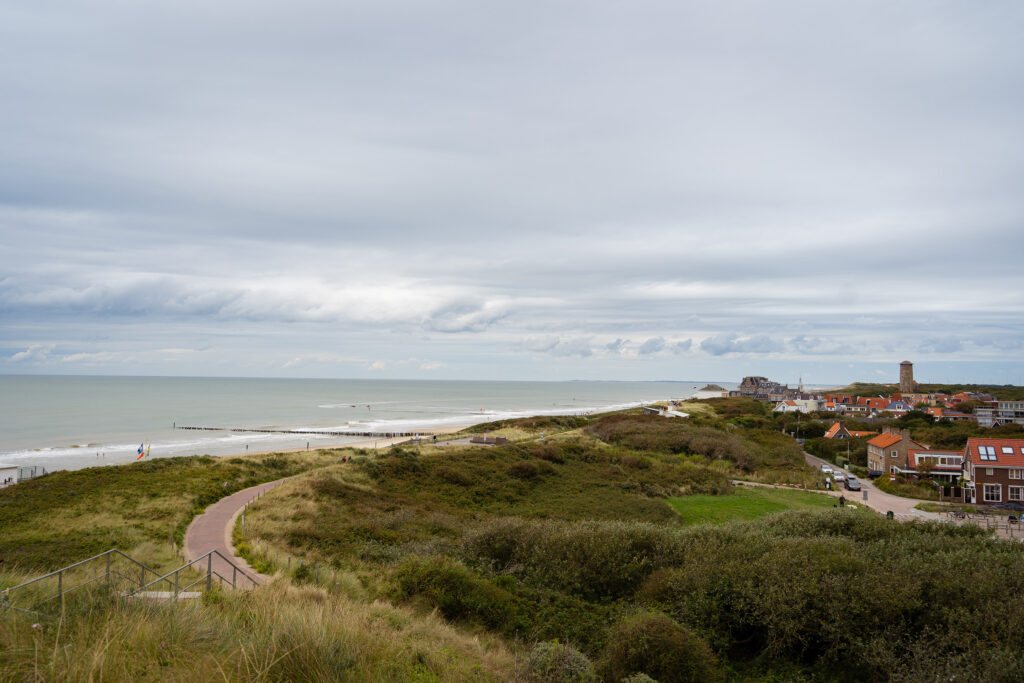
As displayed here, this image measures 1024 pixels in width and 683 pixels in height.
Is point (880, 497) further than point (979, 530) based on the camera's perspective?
Yes

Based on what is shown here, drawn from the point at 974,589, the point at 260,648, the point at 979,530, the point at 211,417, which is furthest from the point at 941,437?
the point at 211,417

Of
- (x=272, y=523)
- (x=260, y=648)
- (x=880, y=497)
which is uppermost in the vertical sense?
(x=260, y=648)

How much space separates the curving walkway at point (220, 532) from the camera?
15.1 m

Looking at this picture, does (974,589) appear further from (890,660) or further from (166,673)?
(166,673)

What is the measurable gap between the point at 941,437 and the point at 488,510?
54167mm

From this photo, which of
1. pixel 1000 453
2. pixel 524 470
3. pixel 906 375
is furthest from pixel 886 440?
pixel 906 375

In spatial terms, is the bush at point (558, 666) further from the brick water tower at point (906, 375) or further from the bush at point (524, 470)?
the brick water tower at point (906, 375)

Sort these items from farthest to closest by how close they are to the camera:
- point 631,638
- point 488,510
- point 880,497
→ 1. point 880,497
2. point 488,510
3. point 631,638

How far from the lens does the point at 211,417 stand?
94750 mm

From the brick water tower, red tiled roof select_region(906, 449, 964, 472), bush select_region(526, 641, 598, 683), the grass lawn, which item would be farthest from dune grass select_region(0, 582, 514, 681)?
the brick water tower

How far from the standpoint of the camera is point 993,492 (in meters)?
36.6

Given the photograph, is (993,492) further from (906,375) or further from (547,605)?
(906,375)

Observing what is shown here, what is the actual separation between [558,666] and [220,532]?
1664cm

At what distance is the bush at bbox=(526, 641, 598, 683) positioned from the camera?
7.15 metres
